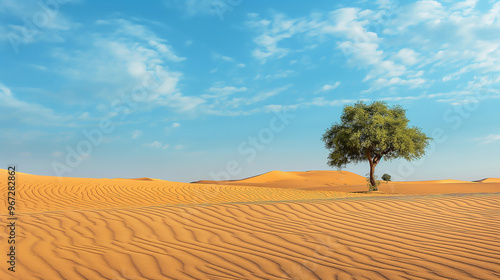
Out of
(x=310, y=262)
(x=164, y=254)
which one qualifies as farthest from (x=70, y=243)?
(x=310, y=262)

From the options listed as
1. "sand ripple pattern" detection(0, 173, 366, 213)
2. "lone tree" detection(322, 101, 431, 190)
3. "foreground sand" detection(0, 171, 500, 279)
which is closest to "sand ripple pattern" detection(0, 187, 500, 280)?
"foreground sand" detection(0, 171, 500, 279)

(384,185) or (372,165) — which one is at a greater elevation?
(372,165)

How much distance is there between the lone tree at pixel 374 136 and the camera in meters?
22.7

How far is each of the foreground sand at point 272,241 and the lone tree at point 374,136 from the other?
14392 mm

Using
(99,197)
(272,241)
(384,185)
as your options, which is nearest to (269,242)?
(272,241)

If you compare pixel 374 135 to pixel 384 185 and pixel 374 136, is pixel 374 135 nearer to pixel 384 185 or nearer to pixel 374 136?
pixel 374 136

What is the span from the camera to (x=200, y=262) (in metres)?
4.33

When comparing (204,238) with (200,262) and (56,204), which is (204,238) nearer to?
(200,262)

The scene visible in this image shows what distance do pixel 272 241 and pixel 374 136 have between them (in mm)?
19164

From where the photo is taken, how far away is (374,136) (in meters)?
22.6

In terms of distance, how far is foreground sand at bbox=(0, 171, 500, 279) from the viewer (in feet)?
12.9

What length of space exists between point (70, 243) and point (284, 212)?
3959 mm

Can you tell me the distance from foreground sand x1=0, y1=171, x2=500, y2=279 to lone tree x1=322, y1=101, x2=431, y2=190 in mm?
14392

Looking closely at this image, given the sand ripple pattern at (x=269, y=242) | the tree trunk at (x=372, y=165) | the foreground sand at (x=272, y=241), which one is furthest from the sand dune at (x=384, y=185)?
the sand ripple pattern at (x=269, y=242)
